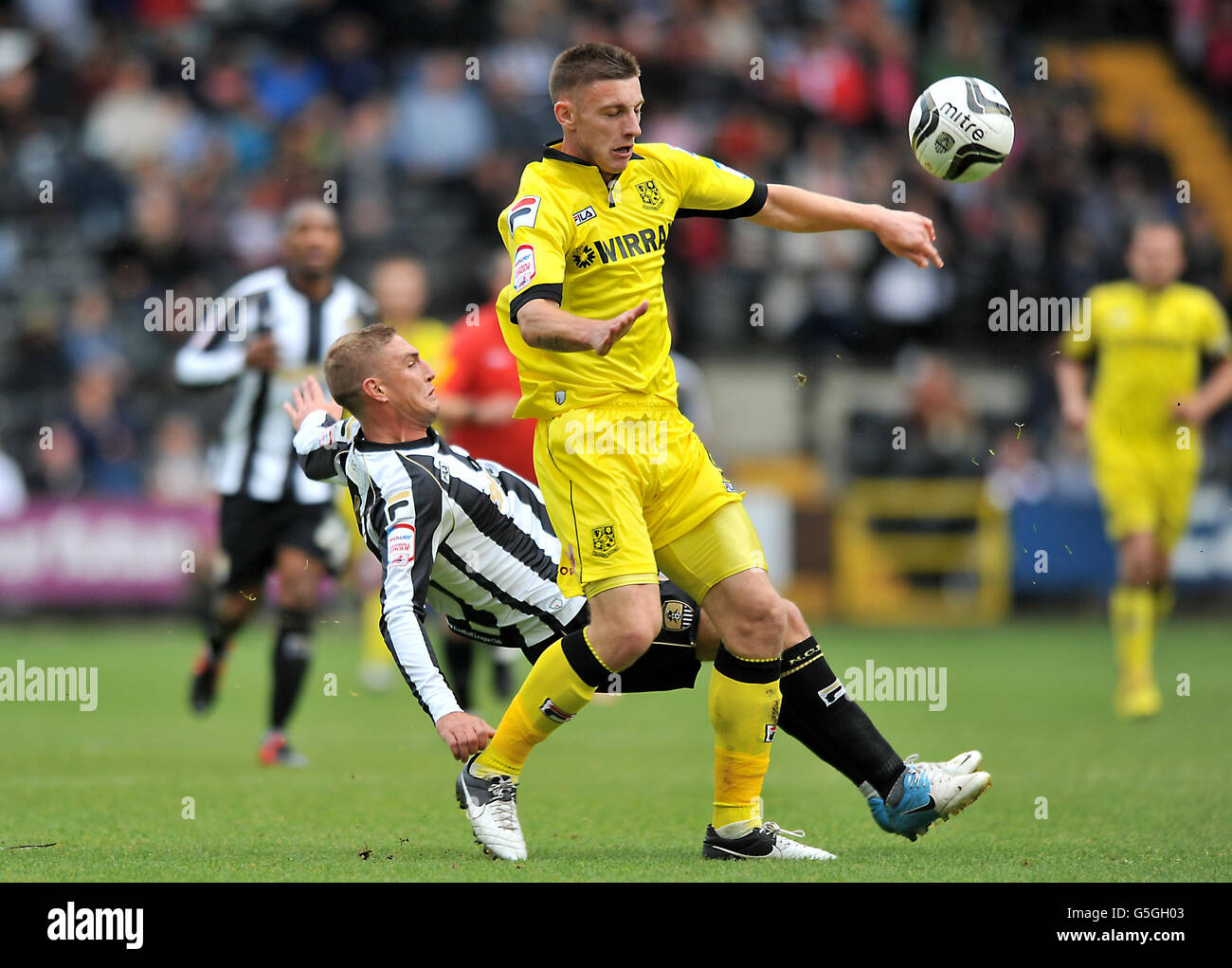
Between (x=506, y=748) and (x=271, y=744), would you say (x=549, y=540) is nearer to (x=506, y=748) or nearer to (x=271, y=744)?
(x=506, y=748)

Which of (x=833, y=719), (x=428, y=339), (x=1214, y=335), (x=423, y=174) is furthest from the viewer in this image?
(x=423, y=174)

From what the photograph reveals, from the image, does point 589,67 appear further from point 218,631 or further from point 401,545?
point 218,631

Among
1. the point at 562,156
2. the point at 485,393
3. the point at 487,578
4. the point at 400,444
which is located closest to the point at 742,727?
the point at 487,578

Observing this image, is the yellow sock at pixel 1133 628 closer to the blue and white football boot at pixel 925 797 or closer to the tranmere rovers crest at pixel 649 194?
the blue and white football boot at pixel 925 797

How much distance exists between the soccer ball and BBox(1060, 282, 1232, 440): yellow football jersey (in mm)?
4855

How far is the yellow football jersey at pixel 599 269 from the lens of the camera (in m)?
5.21

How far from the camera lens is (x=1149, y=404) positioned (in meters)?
10.3

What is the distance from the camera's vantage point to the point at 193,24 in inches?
729

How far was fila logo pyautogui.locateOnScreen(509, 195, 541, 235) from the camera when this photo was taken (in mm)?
5086

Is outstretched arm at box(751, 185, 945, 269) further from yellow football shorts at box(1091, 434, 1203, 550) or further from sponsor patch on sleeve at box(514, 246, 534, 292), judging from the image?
yellow football shorts at box(1091, 434, 1203, 550)

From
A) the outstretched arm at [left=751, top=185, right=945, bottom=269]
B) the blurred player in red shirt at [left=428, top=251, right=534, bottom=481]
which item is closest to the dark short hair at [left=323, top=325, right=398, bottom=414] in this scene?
the outstretched arm at [left=751, top=185, right=945, bottom=269]

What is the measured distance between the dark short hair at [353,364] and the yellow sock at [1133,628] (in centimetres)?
563

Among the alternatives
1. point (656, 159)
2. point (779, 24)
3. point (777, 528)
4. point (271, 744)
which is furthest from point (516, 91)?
point (656, 159)

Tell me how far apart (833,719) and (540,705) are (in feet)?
2.99
